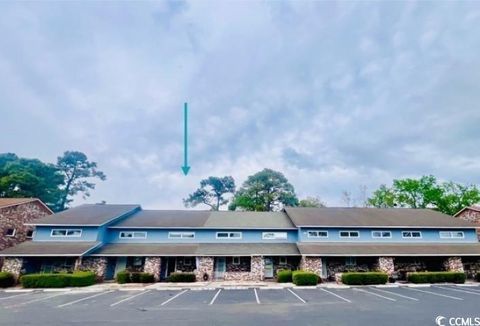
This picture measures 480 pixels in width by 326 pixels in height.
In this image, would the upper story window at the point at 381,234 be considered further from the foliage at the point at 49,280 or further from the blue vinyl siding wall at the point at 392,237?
the foliage at the point at 49,280

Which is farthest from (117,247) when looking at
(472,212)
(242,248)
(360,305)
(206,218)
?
(472,212)

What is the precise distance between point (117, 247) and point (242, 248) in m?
9.76

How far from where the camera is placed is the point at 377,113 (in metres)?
19.7

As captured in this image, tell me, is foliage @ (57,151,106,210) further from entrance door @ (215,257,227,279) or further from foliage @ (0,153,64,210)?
entrance door @ (215,257,227,279)

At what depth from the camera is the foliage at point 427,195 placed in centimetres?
3409

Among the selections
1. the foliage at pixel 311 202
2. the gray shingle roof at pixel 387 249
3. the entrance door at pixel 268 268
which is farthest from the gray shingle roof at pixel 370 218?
the foliage at pixel 311 202

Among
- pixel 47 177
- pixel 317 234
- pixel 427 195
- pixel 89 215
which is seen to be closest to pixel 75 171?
pixel 47 177

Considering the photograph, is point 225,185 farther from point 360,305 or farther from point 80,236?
point 360,305

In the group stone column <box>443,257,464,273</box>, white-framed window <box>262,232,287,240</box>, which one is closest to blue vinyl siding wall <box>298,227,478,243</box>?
white-framed window <box>262,232,287,240</box>

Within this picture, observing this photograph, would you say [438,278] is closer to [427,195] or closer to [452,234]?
[452,234]

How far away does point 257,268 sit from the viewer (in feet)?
60.1

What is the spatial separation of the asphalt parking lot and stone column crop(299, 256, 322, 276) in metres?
4.09

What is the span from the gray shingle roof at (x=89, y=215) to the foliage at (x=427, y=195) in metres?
35.5

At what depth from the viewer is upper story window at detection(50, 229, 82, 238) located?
19453 millimetres
